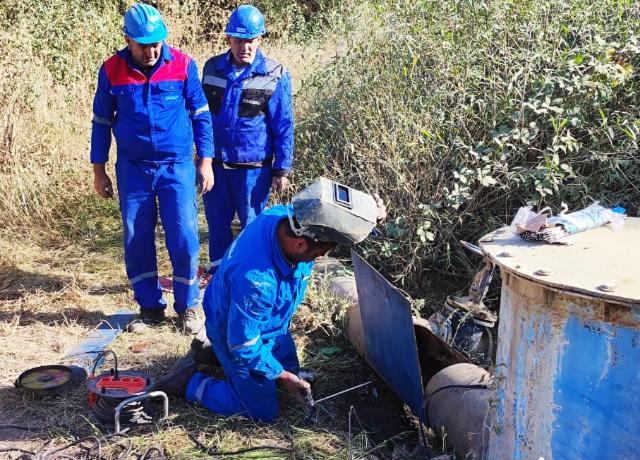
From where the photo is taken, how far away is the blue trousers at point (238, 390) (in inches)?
139

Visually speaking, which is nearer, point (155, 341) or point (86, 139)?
point (155, 341)

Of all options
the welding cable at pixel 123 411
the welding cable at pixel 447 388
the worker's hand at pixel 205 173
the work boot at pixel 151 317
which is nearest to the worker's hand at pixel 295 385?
the welding cable at pixel 447 388

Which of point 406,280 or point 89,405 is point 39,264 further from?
point 406,280

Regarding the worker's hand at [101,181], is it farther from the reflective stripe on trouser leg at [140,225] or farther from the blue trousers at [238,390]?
the blue trousers at [238,390]

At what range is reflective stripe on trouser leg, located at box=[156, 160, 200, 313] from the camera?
14.9ft

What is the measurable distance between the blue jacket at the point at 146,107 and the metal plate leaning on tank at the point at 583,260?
7.87ft

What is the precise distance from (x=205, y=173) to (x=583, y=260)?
290 cm

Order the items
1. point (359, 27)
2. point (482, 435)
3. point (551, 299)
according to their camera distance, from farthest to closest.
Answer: point (359, 27) < point (482, 435) < point (551, 299)

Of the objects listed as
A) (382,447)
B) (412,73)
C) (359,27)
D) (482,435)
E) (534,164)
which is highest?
(359,27)

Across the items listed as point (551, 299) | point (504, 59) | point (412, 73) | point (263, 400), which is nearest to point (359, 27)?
point (412, 73)

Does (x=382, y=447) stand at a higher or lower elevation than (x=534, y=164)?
lower

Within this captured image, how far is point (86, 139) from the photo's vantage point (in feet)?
24.6

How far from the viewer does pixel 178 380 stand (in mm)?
A: 3793

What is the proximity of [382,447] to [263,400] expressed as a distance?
0.67 m
